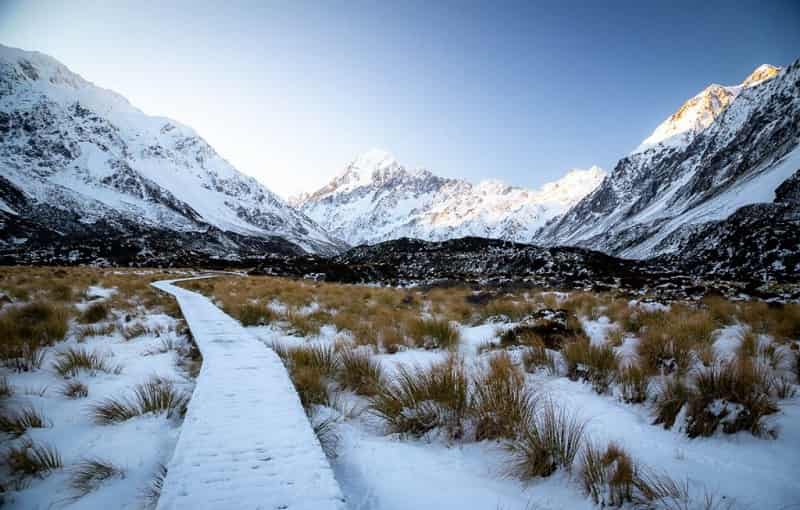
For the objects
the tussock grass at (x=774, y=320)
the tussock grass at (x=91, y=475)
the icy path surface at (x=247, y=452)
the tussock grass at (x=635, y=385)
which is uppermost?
the tussock grass at (x=774, y=320)

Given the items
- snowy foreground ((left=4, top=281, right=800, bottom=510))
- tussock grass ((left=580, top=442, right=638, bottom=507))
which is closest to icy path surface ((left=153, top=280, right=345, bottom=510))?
snowy foreground ((left=4, top=281, right=800, bottom=510))

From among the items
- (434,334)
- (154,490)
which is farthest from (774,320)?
(154,490)

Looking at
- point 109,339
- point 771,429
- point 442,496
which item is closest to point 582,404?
point 771,429

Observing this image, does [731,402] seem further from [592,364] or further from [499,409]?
[499,409]

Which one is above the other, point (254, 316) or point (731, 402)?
point (731, 402)

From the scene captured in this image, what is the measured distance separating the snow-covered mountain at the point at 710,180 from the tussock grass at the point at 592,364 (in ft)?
126

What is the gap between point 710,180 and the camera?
3061 inches

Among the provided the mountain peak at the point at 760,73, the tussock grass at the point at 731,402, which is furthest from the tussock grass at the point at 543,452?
the mountain peak at the point at 760,73

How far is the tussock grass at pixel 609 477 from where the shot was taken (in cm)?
192

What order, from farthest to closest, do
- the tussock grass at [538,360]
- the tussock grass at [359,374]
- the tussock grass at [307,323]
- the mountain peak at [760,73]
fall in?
the mountain peak at [760,73]
the tussock grass at [307,323]
the tussock grass at [538,360]
the tussock grass at [359,374]

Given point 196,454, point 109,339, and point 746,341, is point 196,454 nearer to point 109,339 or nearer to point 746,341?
point 109,339

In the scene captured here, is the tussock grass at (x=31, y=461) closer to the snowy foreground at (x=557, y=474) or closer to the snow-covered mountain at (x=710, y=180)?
the snowy foreground at (x=557, y=474)

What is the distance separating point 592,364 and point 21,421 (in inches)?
216

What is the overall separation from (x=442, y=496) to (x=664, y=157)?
205 metres
